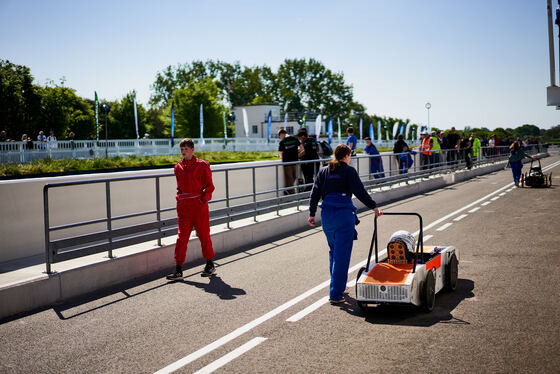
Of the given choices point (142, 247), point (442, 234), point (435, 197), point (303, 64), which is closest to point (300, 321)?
point (142, 247)

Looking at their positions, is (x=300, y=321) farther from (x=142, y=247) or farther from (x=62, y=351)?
(x=142, y=247)

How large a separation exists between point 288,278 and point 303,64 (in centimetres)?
12181

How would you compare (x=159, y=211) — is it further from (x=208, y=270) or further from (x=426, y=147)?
(x=426, y=147)

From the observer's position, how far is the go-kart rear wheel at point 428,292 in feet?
19.3

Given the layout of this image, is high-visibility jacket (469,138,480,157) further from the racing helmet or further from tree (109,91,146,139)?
tree (109,91,146,139)

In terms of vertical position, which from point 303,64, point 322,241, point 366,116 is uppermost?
point 303,64

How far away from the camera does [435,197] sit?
19.5 m

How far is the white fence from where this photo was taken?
29.6 metres

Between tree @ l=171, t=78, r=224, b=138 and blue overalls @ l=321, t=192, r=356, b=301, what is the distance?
7831 centimetres

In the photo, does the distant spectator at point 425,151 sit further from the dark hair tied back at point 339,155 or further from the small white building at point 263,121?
the small white building at point 263,121

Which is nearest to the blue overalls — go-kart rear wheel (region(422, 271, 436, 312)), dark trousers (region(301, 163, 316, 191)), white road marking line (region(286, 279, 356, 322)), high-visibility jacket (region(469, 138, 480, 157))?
white road marking line (region(286, 279, 356, 322))

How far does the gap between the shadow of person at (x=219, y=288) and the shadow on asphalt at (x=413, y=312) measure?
1462 mm

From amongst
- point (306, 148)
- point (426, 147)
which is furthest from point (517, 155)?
point (306, 148)

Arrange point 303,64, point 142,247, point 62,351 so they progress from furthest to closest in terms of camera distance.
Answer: point 303,64 → point 142,247 → point 62,351
